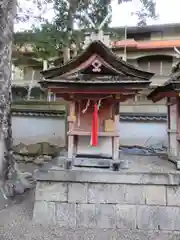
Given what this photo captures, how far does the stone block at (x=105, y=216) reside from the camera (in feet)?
16.9

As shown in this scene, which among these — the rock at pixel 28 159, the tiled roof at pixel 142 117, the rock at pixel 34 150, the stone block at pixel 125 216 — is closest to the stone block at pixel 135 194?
the stone block at pixel 125 216

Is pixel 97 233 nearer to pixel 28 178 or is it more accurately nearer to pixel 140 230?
pixel 140 230

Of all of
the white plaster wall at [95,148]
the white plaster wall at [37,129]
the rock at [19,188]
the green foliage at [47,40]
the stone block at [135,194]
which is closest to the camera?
the stone block at [135,194]

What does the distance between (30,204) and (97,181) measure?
2.15 m

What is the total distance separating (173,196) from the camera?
5141 millimetres

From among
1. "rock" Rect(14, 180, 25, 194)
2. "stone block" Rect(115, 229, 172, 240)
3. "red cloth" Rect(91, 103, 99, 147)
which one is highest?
"red cloth" Rect(91, 103, 99, 147)

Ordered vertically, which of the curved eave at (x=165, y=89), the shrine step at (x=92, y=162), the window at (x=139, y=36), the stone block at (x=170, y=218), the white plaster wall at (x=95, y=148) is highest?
the window at (x=139, y=36)

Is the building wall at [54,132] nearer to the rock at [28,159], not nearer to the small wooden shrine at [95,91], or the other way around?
the rock at [28,159]

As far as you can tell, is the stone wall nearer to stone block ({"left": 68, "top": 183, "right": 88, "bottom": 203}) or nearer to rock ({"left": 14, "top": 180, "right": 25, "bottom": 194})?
stone block ({"left": 68, "top": 183, "right": 88, "bottom": 203})

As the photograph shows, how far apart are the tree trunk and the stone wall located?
1.73m

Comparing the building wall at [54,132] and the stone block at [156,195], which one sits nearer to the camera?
the stone block at [156,195]

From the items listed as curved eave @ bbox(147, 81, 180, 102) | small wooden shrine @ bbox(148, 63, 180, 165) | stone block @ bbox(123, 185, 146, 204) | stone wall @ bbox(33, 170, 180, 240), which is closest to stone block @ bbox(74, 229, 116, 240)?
stone wall @ bbox(33, 170, 180, 240)

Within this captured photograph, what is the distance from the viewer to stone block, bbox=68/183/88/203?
17.2 ft

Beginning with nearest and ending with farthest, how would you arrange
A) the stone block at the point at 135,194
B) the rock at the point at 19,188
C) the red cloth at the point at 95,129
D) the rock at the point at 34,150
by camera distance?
1. the stone block at the point at 135,194
2. the red cloth at the point at 95,129
3. the rock at the point at 19,188
4. the rock at the point at 34,150
